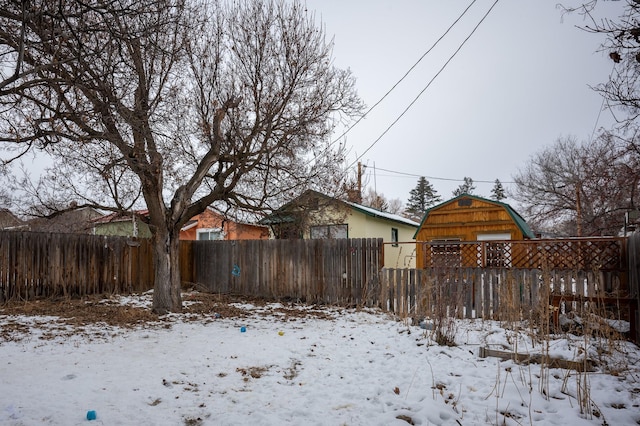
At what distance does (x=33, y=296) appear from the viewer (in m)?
9.32

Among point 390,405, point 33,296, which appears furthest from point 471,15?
point 33,296

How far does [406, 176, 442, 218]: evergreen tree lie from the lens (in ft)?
161

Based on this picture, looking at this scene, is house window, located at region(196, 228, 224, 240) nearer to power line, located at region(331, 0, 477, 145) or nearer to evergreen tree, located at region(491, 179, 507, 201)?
power line, located at region(331, 0, 477, 145)

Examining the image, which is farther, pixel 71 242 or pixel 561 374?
pixel 71 242

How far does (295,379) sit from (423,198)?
4787 cm

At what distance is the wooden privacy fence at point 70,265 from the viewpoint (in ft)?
29.9

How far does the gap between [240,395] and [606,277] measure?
22.4 feet

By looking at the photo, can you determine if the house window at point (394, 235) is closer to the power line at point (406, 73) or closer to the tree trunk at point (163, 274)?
the power line at point (406, 73)

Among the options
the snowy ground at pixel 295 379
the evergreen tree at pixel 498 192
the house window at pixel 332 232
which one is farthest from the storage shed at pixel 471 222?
the evergreen tree at pixel 498 192

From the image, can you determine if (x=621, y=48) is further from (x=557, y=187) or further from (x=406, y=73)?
(x=557, y=187)

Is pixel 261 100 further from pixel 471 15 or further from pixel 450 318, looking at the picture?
pixel 450 318

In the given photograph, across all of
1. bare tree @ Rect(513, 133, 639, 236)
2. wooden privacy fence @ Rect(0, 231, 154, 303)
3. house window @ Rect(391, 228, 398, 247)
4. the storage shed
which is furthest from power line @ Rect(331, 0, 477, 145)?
bare tree @ Rect(513, 133, 639, 236)

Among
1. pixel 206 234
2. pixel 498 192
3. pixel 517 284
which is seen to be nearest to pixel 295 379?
pixel 517 284

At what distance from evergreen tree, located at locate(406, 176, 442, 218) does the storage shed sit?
33355 mm
